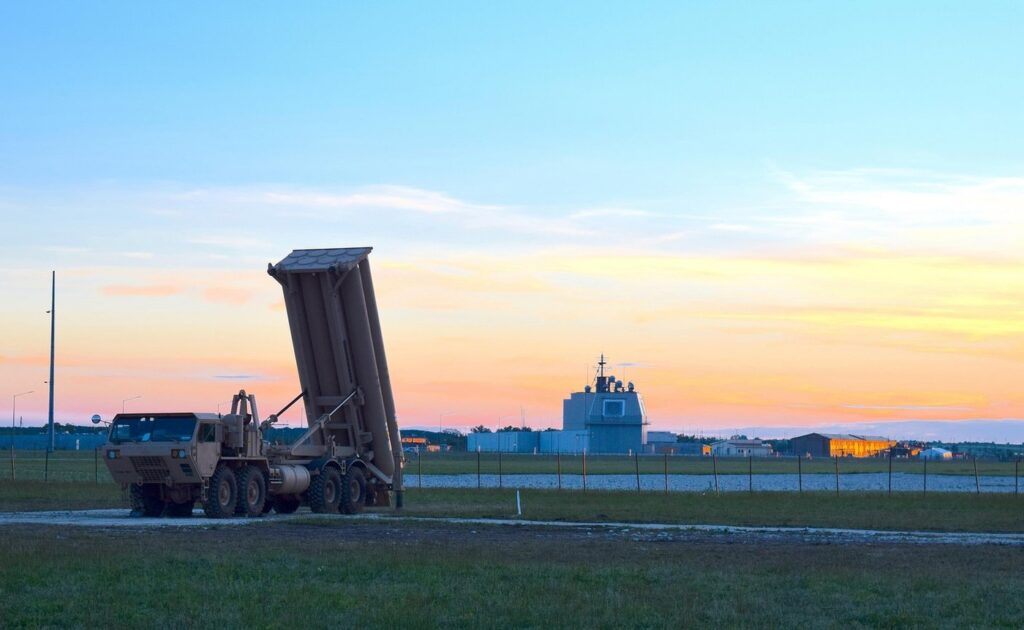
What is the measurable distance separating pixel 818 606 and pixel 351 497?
77.3ft

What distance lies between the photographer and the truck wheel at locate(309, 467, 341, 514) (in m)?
37.9

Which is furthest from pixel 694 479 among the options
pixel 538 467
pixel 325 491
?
pixel 325 491

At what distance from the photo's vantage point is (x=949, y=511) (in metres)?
Answer: 41.5

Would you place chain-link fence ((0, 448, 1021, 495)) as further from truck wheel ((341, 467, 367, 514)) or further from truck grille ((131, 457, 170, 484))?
truck wheel ((341, 467, 367, 514))

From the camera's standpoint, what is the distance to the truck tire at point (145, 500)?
3522 cm

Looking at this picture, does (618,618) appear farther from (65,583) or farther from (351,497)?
(351,497)

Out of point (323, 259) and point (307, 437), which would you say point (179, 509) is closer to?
point (307, 437)

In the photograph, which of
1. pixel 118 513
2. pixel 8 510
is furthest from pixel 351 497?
pixel 8 510

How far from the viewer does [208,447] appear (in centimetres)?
3469

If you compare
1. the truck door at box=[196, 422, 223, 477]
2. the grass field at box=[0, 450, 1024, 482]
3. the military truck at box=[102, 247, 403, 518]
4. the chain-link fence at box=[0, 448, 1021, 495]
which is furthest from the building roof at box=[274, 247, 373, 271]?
the grass field at box=[0, 450, 1024, 482]

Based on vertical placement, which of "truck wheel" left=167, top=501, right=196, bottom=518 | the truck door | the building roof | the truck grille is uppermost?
the building roof

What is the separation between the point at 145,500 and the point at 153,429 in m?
2.01

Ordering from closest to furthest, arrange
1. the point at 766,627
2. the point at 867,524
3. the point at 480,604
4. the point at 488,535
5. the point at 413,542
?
the point at 766,627 → the point at 480,604 → the point at 413,542 → the point at 488,535 → the point at 867,524

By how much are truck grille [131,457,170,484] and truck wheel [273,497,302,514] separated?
4.60 metres
